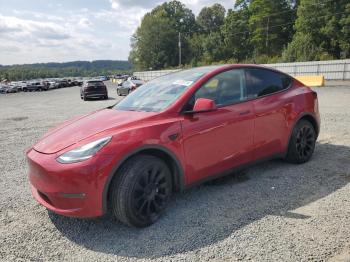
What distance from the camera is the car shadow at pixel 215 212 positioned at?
315 cm

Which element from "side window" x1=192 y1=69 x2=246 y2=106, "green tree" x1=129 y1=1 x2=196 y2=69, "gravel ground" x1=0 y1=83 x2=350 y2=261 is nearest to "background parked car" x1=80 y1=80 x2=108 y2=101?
"gravel ground" x1=0 y1=83 x2=350 y2=261

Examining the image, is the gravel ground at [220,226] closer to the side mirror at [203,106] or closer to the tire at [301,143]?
the tire at [301,143]

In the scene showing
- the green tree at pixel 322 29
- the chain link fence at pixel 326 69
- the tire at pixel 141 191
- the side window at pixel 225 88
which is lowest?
the tire at pixel 141 191

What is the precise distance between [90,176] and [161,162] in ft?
2.53

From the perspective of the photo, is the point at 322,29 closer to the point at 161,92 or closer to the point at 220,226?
the point at 161,92

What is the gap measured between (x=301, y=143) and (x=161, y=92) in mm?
2390

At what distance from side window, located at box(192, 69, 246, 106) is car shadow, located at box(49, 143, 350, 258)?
1.15 meters

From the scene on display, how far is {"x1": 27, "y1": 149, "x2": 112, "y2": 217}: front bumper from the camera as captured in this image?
3.08 metres

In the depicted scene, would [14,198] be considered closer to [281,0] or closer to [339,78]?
[339,78]

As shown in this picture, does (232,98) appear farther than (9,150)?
No

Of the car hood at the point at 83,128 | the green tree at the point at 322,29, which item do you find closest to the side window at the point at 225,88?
the car hood at the point at 83,128

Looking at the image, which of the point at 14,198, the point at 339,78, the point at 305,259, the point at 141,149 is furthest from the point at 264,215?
the point at 339,78

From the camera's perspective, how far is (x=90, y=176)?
3.07 metres

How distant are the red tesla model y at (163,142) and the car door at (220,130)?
0.5 inches
